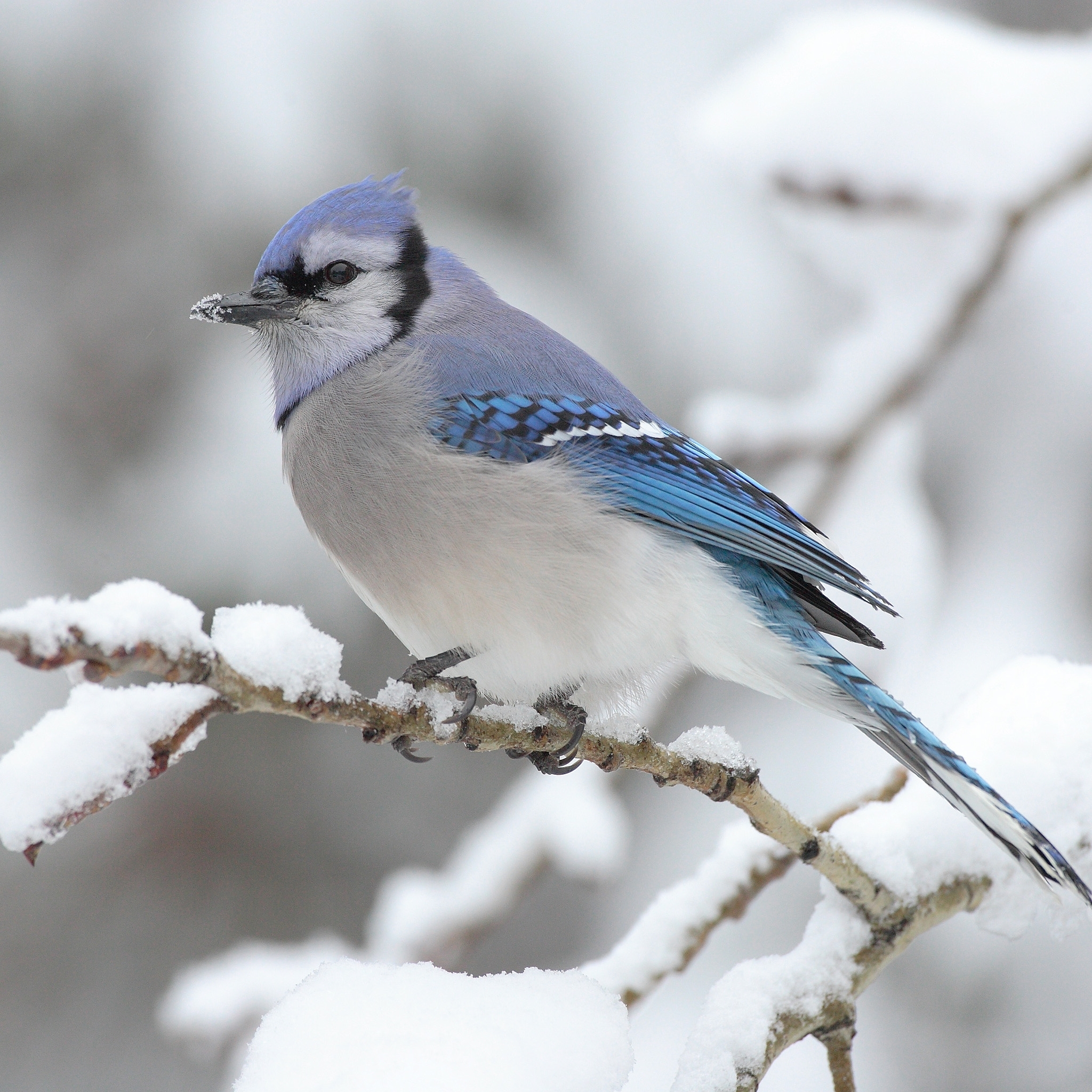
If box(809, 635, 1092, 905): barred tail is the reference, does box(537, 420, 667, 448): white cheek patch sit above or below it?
above

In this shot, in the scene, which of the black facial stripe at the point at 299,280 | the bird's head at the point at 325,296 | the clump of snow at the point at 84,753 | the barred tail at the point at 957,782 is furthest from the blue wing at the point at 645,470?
the clump of snow at the point at 84,753

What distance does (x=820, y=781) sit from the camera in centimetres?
318

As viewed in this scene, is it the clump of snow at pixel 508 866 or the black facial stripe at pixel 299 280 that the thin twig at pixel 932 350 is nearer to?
the clump of snow at pixel 508 866

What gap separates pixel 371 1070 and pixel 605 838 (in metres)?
1.64

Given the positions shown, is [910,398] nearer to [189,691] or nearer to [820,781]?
[820,781]

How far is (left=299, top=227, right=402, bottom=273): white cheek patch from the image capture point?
215cm

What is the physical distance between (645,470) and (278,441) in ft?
6.76

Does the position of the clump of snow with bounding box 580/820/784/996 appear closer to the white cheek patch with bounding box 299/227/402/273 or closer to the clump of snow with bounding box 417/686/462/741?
the clump of snow with bounding box 417/686/462/741

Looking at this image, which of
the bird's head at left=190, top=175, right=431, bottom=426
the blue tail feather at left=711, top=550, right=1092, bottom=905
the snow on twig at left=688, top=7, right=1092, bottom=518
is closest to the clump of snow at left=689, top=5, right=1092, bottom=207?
the snow on twig at left=688, top=7, right=1092, bottom=518

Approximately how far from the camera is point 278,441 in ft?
12.3

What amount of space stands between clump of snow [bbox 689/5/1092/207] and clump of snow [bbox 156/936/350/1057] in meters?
1.95

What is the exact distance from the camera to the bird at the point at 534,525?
1.79m

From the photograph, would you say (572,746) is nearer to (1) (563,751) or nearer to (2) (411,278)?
(1) (563,751)

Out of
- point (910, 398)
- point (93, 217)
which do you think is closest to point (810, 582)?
point (910, 398)
